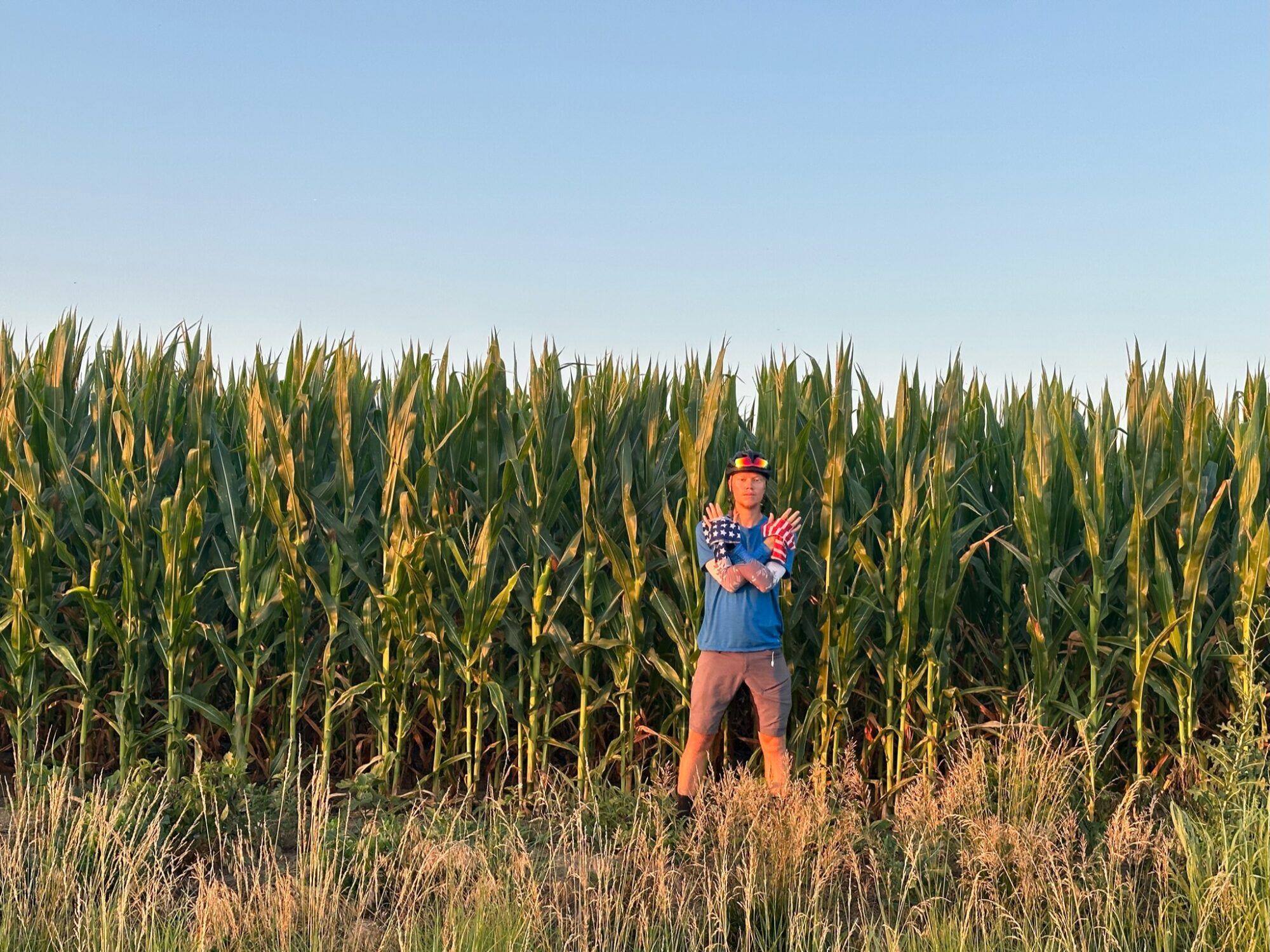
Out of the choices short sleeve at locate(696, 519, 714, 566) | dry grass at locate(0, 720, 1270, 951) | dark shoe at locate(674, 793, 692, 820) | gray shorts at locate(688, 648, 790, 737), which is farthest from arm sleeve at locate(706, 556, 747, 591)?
dark shoe at locate(674, 793, 692, 820)

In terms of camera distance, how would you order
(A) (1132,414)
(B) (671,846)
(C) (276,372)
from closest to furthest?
(B) (671,846) < (A) (1132,414) < (C) (276,372)

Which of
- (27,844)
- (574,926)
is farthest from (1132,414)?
(27,844)

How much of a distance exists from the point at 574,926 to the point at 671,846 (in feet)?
3.51

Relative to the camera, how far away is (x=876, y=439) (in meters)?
6.77

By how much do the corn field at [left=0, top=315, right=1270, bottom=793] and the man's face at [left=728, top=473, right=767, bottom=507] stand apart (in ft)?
1.03

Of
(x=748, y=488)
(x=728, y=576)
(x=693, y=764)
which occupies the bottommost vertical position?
(x=693, y=764)

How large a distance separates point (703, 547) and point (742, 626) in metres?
0.46

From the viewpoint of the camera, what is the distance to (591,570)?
6352 millimetres

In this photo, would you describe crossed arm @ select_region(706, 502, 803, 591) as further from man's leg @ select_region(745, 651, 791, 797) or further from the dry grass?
the dry grass

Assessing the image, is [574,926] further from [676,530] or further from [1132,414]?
[1132,414]

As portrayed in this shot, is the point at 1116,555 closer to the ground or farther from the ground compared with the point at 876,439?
closer to the ground

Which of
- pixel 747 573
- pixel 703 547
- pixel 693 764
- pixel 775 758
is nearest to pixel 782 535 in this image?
pixel 747 573

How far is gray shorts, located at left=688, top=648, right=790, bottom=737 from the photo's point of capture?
586 centimetres

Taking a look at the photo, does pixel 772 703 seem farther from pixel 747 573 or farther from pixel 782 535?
pixel 782 535
